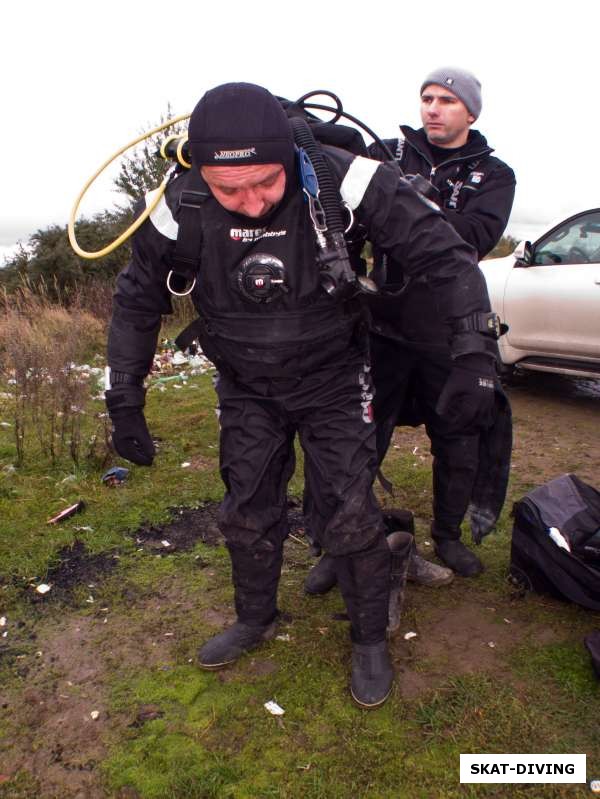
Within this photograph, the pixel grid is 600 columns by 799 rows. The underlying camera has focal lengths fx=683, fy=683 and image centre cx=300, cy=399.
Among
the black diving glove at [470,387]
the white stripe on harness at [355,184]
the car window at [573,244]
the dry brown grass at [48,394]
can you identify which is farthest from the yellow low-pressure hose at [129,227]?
the car window at [573,244]

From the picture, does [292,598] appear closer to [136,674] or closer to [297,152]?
[136,674]

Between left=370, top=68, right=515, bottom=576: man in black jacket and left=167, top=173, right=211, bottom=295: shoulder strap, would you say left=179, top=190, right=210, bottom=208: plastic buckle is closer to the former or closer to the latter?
left=167, top=173, right=211, bottom=295: shoulder strap

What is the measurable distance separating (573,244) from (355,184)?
4.04m

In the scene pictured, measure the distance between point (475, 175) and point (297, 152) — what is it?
1069mm

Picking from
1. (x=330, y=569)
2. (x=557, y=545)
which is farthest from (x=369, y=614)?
(x=557, y=545)

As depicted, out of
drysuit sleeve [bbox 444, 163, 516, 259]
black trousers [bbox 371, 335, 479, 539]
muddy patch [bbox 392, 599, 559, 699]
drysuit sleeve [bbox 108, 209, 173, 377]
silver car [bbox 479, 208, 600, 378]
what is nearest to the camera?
drysuit sleeve [bbox 108, 209, 173, 377]

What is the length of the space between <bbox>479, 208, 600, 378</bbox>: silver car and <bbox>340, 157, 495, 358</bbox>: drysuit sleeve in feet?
11.3

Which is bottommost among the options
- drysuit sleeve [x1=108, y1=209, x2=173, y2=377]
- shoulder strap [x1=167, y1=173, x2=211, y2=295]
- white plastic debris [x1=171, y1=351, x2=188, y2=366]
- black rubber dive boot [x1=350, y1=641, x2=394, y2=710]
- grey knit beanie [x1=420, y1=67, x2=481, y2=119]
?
white plastic debris [x1=171, y1=351, x2=188, y2=366]

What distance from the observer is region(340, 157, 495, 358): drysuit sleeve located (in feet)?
6.68

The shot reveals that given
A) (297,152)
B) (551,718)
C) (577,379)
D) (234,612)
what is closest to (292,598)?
(234,612)

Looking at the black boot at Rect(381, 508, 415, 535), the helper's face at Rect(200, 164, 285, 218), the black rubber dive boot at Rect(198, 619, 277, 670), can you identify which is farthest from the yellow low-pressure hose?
the black boot at Rect(381, 508, 415, 535)

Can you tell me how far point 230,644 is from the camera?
97.3 inches

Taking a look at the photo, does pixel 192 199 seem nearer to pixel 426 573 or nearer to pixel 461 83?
pixel 461 83

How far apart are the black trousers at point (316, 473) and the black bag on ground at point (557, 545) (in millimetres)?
760
